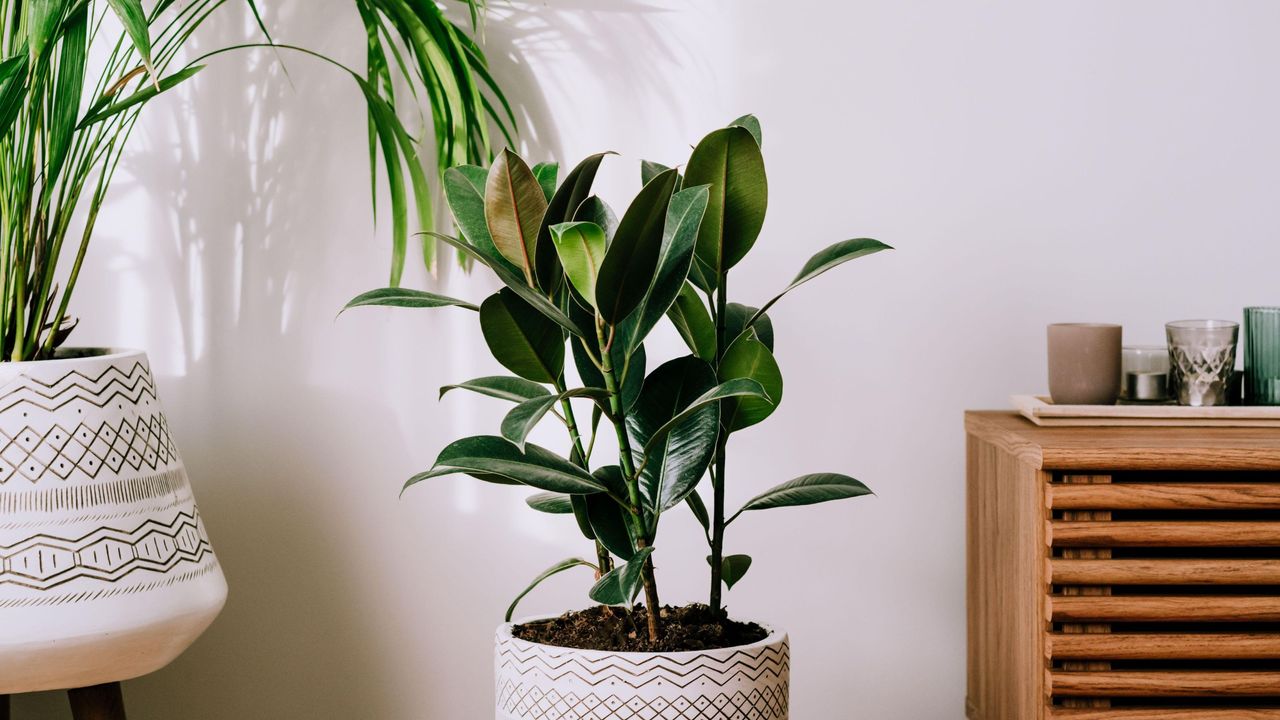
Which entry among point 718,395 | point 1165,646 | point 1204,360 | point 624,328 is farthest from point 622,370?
point 1204,360

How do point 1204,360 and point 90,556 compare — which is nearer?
point 90,556

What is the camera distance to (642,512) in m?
1.06

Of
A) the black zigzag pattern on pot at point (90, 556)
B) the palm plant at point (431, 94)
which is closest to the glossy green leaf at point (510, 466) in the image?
the black zigzag pattern on pot at point (90, 556)

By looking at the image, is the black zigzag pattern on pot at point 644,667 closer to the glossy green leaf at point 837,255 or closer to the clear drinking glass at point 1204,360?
the glossy green leaf at point 837,255

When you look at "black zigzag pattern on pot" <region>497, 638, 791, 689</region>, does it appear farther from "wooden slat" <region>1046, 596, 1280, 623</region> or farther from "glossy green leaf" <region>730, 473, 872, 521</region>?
"wooden slat" <region>1046, 596, 1280, 623</region>

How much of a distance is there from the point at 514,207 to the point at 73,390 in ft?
1.83

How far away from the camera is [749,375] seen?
107 cm

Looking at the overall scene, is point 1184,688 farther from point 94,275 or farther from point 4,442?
point 94,275

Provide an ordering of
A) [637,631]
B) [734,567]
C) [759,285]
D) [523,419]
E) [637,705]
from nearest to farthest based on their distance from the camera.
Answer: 1. [523,419]
2. [637,705]
3. [637,631]
4. [734,567]
5. [759,285]

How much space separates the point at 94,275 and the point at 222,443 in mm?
328

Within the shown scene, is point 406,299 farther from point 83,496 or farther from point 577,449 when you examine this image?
point 83,496

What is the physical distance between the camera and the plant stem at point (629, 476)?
3.24ft

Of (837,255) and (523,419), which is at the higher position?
(837,255)

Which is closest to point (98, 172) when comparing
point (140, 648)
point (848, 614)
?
point (140, 648)
